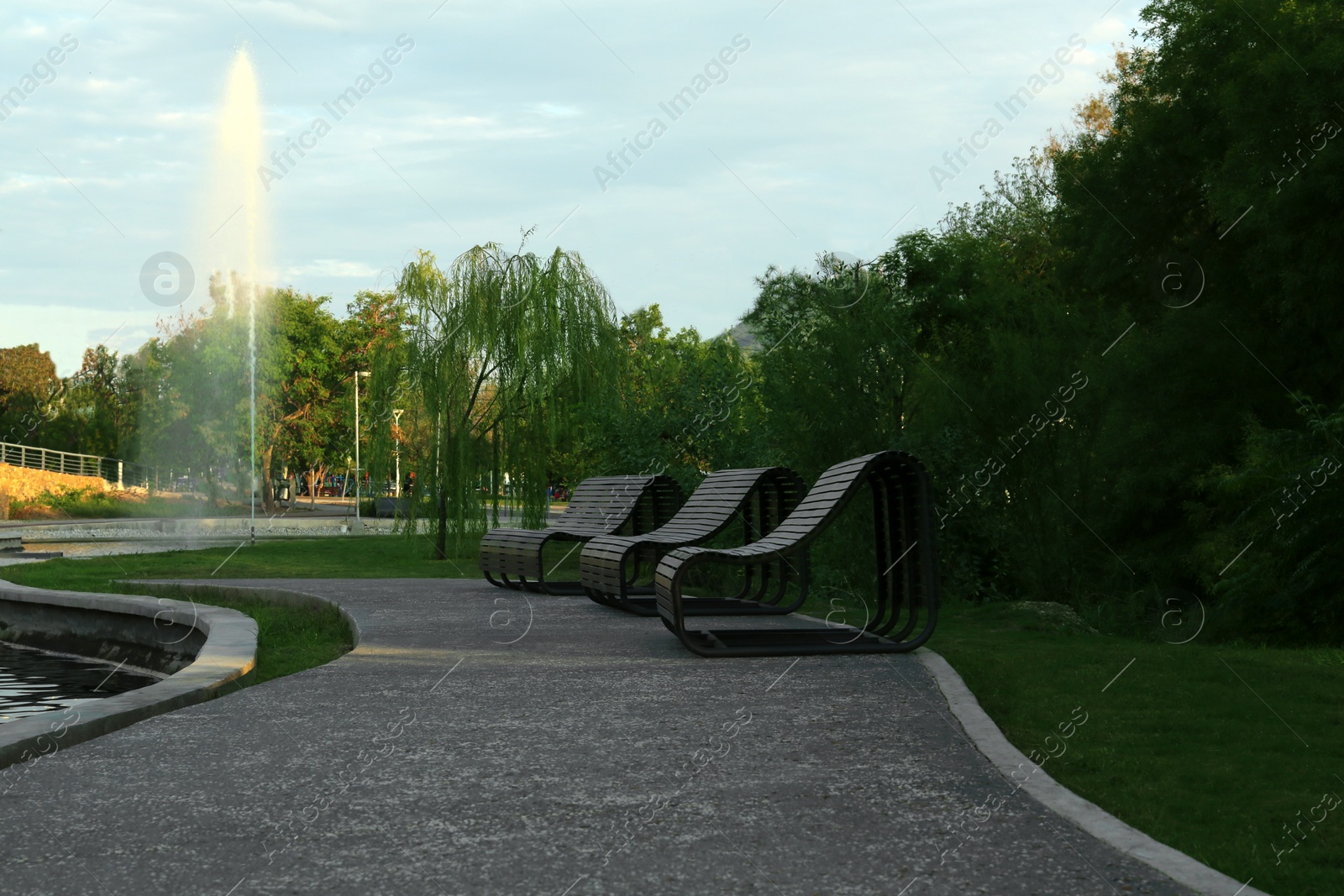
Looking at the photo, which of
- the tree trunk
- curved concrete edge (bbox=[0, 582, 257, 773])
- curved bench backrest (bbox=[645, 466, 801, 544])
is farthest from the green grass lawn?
the tree trunk

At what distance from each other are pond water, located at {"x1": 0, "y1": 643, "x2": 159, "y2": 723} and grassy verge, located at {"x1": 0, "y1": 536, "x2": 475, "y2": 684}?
110 cm

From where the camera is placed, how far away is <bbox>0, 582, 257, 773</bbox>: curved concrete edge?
186 inches

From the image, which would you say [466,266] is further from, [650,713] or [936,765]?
Answer: [936,765]

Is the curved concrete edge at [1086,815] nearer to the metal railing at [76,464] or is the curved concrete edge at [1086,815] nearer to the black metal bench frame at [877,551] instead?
the black metal bench frame at [877,551]

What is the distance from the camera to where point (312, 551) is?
22.0 metres

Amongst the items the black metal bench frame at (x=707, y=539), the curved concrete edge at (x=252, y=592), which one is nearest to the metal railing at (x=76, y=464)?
the curved concrete edge at (x=252, y=592)

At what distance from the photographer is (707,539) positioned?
372 inches

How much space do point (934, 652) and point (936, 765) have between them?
304cm

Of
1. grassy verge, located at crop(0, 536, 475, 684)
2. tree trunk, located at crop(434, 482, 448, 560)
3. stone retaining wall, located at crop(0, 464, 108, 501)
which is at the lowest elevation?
grassy verge, located at crop(0, 536, 475, 684)

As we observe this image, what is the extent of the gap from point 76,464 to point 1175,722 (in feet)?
211

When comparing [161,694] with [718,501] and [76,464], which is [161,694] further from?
[76,464]

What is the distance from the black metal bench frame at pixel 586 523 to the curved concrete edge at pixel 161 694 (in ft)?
10.4

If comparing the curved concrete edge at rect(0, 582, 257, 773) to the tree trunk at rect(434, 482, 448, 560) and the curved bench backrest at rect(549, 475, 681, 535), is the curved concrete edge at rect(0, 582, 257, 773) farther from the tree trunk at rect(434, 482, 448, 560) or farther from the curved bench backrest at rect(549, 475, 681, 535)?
the tree trunk at rect(434, 482, 448, 560)

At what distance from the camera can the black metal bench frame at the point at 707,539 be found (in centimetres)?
940
